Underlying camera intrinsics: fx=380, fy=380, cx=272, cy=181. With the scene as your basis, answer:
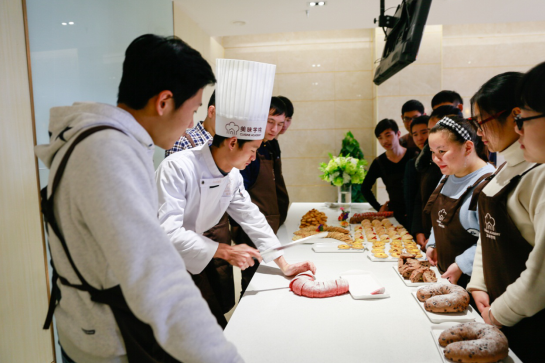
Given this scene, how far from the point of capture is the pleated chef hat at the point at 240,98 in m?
1.70

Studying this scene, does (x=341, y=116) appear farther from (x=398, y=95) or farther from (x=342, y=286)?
(x=342, y=286)

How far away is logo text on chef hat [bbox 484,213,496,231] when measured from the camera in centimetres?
136

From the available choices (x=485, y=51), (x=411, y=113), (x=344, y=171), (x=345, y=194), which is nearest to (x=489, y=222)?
(x=344, y=171)

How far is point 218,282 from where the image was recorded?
1978 mm

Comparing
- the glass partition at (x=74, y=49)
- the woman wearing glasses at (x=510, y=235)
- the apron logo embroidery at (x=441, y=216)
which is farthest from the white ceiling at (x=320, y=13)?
the woman wearing glasses at (x=510, y=235)

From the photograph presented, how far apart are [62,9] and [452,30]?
5.70 metres

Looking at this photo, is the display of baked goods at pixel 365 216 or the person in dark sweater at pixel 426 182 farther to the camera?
the display of baked goods at pixel 365 216

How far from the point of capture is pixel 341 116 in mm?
6434

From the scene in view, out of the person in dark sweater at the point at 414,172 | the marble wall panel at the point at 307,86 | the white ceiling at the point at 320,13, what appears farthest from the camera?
the marble wall panel at the point at 307,86

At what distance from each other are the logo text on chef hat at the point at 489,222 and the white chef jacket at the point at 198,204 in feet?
2.98

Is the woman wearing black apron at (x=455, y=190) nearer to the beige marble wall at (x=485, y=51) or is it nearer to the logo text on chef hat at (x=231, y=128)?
the logo text on chef hat at (x=231, y=128)

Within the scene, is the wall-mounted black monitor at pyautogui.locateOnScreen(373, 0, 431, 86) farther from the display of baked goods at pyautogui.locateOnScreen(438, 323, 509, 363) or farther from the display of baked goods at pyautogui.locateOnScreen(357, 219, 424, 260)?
the display of baked goods at pyautogui.locateOnScreen(438, 323, 509, 363)

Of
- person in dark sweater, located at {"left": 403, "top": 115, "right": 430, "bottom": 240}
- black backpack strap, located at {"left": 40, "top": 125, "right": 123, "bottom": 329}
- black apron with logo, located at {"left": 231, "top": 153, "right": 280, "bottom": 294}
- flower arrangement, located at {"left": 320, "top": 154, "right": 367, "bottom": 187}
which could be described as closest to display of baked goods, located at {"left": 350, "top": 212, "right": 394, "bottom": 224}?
person in dark sweater, located at {"left": 403, "top": 115, "right": 430, "bottom": 240}

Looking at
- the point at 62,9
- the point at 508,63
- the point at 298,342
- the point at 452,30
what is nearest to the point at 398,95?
the point at 452,30
